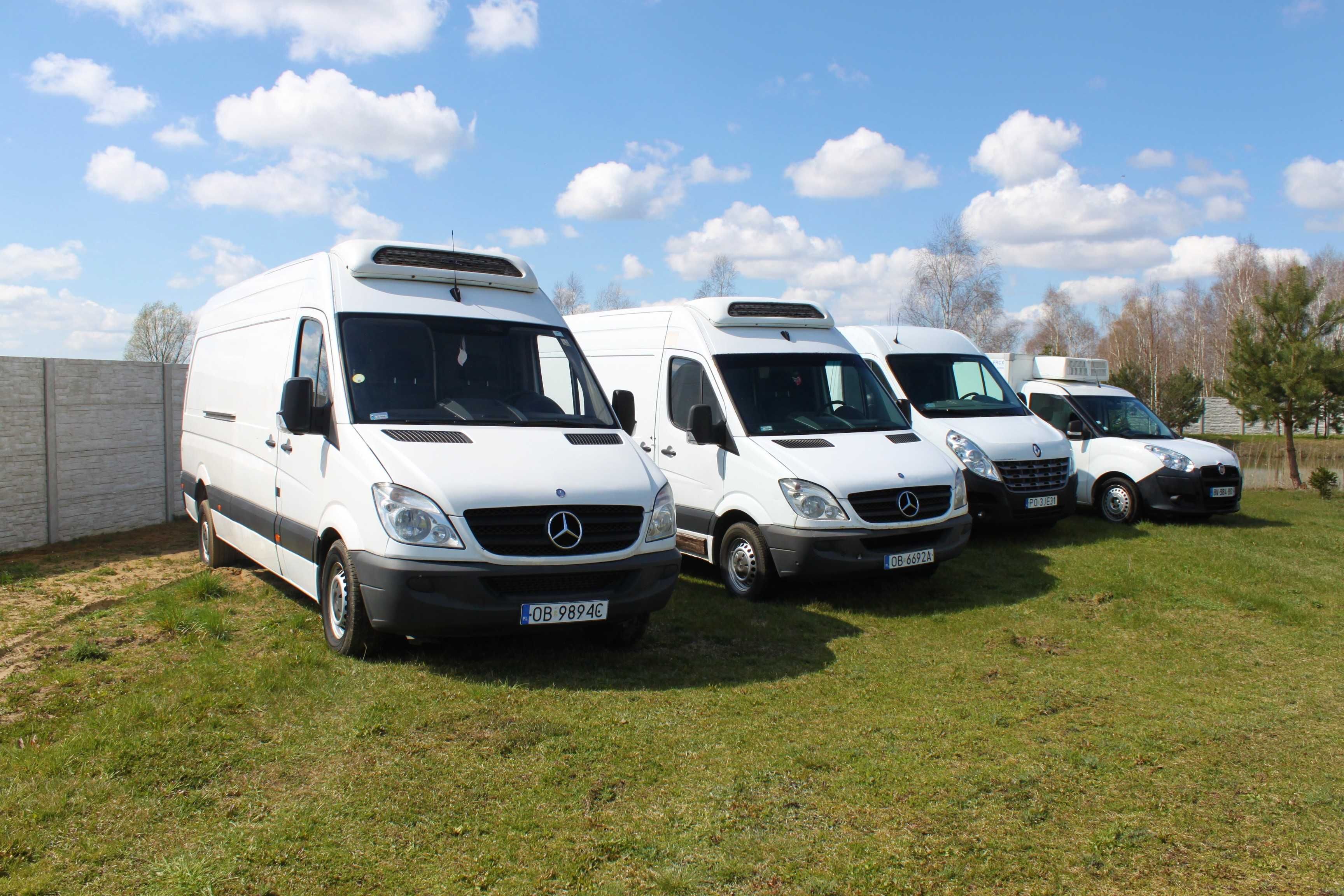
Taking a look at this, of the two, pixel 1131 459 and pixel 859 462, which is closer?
pixel 859 462

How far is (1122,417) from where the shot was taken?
14008 millimetres

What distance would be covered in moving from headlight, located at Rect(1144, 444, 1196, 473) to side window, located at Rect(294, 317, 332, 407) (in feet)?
35.2

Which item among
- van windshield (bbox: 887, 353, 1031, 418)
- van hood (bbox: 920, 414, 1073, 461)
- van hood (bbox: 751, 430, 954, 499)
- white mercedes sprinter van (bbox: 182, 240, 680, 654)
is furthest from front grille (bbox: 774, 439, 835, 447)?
van windshield (bbox: 887, 353, 1031, 418)

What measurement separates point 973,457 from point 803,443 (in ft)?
11.2

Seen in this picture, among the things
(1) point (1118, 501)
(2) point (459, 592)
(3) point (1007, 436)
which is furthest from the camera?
(1) point (1118, 501)

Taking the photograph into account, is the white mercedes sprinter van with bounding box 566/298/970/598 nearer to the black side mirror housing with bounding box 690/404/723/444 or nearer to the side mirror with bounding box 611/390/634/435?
the black side mirror housing with bounding box 690/404/723/444

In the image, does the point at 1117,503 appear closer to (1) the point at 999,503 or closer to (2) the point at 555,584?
(1) the point at 999,503

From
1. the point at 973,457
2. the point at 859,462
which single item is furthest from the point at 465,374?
the point at 973,457

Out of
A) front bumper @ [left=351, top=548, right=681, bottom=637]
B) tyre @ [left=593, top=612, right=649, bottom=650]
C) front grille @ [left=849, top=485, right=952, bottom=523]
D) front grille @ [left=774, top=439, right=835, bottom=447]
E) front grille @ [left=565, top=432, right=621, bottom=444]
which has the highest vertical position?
front grille @ [left=565, top=432, right=621, bottom=444]

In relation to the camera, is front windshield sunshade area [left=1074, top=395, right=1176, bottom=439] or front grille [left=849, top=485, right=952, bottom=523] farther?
front windshield sunshade area [left=1074, top=395, right=1176, bottom=439]

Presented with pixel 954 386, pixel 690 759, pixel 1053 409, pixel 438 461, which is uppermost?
pixel 954 386

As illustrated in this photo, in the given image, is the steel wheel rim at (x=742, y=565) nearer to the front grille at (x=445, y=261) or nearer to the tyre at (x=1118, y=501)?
the front grille at (x=445, y=261)

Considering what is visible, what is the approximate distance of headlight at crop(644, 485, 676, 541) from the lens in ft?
20.2

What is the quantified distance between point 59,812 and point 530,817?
6.20 feet
